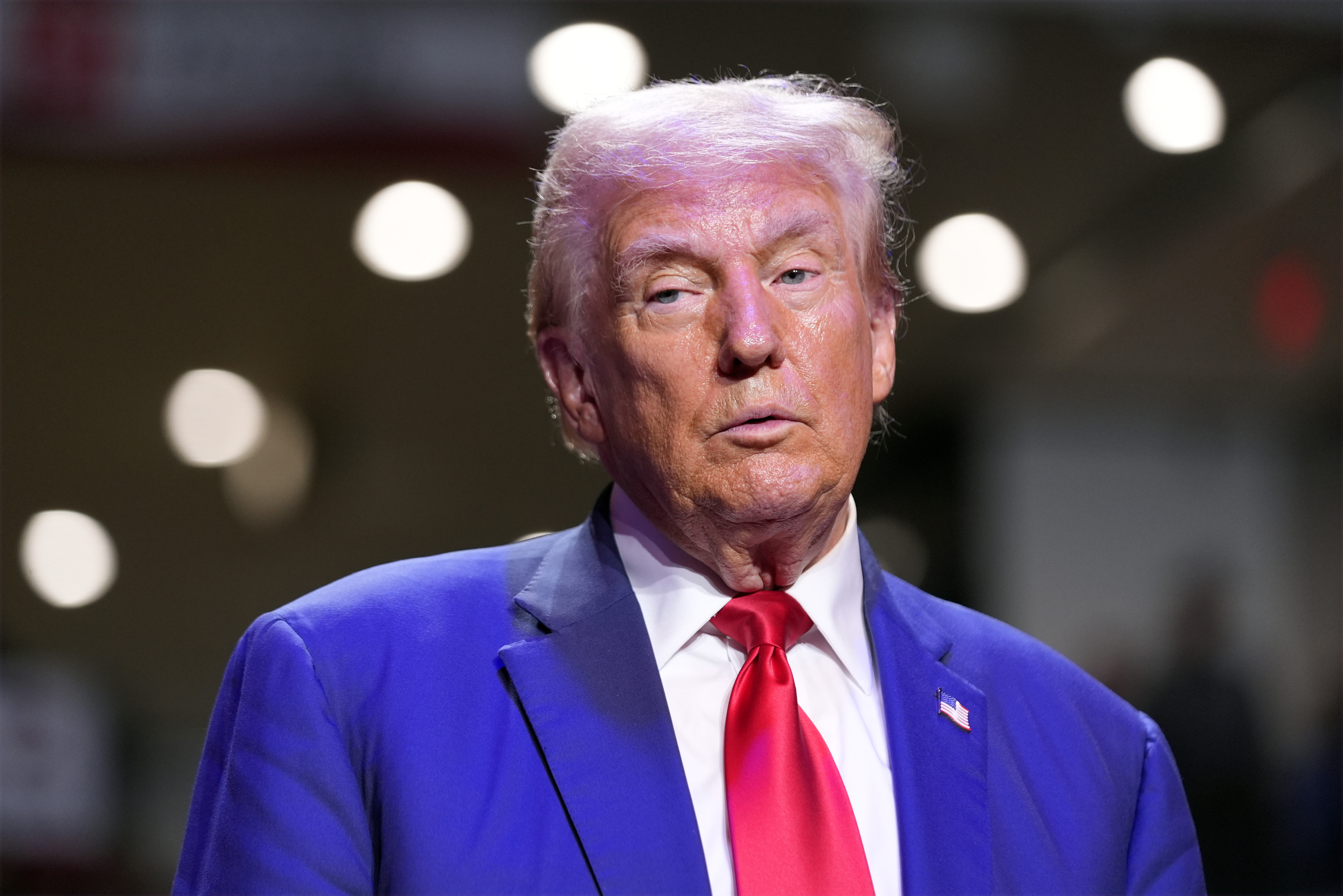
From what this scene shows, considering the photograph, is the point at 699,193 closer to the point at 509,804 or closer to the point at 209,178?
the point at 509,804

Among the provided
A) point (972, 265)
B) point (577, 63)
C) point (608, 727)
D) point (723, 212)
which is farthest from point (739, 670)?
point (972, 265)

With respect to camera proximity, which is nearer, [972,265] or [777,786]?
[777,786]

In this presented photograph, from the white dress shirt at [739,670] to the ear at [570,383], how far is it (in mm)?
89

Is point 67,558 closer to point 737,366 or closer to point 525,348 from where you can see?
point 525,348

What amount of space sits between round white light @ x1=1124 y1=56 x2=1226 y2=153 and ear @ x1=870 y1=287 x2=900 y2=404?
10.0ft

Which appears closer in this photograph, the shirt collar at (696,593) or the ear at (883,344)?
the shirt collar at (696,593)

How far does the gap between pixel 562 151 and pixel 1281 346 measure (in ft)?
12.1

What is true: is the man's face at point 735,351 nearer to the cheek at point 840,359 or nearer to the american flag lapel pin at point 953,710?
the cheek at point 840,359

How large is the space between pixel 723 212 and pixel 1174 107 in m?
3.44

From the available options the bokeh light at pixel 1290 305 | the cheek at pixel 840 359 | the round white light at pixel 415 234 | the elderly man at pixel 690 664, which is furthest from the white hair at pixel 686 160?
the bokeh light at pixel 1290 305

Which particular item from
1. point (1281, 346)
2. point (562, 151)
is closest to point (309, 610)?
point (562, 151)

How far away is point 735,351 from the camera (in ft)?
4.44

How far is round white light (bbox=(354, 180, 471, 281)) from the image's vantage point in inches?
157

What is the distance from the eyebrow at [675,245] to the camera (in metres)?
1.41
